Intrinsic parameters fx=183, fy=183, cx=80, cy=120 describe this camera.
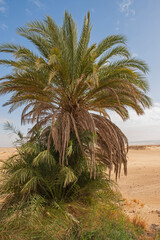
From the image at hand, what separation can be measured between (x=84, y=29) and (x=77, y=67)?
142cm

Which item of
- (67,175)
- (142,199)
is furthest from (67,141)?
(142,199)

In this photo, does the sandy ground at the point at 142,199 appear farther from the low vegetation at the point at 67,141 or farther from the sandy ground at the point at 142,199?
the low vegetation at the point at 67,141

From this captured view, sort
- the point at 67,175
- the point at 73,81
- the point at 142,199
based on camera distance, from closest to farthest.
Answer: the point at 67,175 < the point at 73,81 < the point at 142,199

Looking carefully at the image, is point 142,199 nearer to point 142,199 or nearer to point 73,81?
point 142,199

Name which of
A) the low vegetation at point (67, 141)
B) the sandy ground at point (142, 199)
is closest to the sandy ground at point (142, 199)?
the sandy ground at point (142, 199)

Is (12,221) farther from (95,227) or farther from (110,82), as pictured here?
(110,82)

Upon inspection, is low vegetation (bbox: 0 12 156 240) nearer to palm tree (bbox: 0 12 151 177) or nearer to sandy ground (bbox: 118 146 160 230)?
palm tree (bbox: 0 12 151 177)

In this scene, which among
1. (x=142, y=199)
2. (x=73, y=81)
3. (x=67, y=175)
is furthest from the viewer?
(x=142, y=199)

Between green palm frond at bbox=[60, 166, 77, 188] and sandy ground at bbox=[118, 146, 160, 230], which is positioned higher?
green palm frond at bbox=[60, 166, 77, 188]

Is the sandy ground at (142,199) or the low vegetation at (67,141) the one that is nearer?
the low vegetation at (67,141)

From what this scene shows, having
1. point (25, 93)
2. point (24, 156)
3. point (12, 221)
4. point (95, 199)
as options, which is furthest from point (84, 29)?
point (12, 221)

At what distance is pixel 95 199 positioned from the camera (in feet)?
19.7

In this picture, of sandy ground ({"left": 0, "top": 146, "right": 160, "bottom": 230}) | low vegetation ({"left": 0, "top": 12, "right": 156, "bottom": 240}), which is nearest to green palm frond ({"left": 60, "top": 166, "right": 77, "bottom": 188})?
low vegetation ({"left": 0, "top": 12, "right": 156, "bottom": 240})

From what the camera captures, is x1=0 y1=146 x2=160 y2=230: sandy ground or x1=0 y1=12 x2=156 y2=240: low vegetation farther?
x1=0 y1=146 x2=160 y2=230: sandy ground
